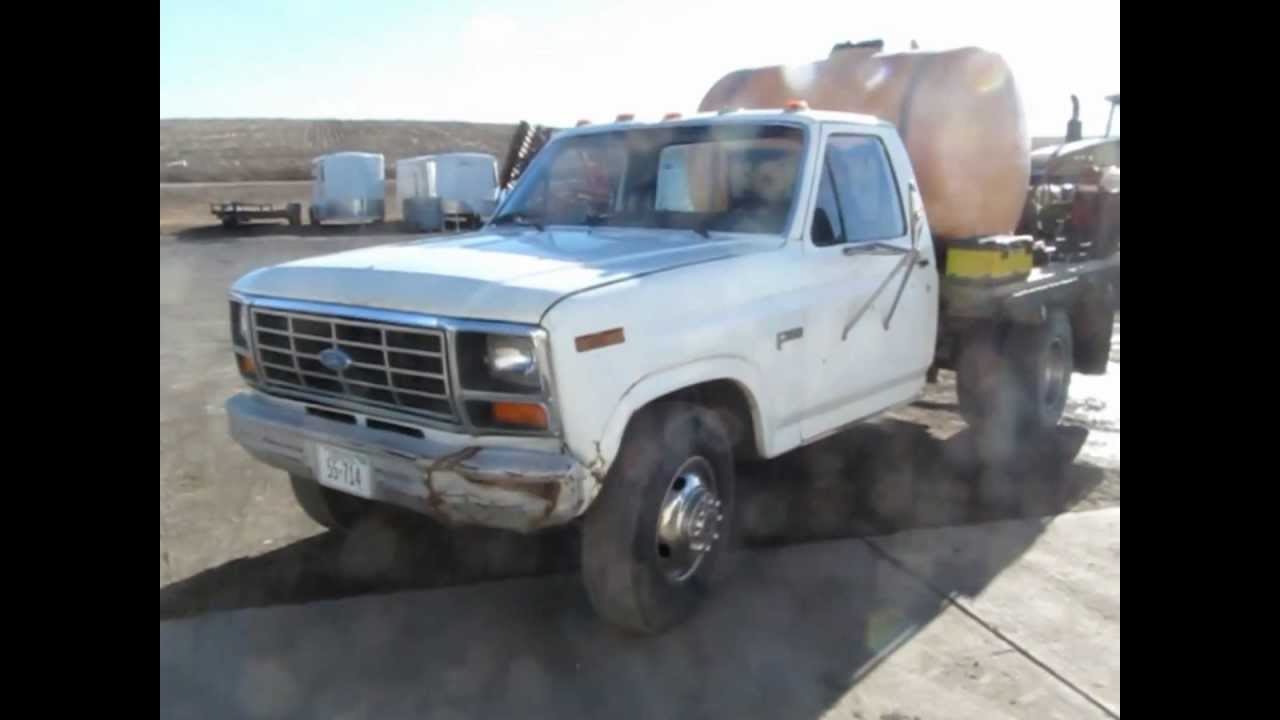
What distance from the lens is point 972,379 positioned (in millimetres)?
6309

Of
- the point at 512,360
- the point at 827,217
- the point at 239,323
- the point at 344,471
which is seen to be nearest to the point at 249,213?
the point at 239,323

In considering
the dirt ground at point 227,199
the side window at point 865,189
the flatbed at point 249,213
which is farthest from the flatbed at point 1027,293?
the flatbed at point 249,213

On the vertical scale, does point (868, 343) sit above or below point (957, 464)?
above

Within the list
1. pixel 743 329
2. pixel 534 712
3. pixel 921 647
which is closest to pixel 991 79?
pixel 743 329

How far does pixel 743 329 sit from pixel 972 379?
2.73 m

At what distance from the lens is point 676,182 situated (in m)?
4.93

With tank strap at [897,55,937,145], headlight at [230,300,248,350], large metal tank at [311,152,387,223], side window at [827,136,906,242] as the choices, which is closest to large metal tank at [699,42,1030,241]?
tank strap at [897,55,937,145]

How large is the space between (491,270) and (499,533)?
1.74 m

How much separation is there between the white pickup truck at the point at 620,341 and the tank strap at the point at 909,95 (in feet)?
3.70

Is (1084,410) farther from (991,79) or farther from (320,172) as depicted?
(320,172)

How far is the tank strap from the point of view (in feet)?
21.4

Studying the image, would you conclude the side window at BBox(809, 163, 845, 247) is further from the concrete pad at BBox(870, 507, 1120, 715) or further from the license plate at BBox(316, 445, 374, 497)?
the license plate at BBox(316, 445, 374, 497)

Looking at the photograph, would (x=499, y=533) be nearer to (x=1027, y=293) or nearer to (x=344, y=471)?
(x=344, y=471)
